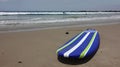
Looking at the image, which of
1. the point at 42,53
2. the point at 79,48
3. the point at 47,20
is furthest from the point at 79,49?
the point at 47,20

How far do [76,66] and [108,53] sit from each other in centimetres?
134

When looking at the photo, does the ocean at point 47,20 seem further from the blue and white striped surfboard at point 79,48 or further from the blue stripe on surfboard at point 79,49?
the blue stripe on surfboard at point 79,49

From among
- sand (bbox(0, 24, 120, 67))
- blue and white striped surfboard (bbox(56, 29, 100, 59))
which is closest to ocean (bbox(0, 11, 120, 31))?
sand (bbox(0, 24, 120, 67))

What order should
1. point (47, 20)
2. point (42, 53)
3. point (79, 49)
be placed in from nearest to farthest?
point (79, 49)
point (42, 53)
point (47, 20)

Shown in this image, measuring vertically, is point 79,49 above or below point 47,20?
above

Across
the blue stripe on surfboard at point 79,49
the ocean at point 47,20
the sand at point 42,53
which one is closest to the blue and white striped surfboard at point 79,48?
the blue stripe on surfboard at point 79,49

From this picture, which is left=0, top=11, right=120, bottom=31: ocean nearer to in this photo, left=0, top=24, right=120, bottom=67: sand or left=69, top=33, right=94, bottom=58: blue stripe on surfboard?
left=0, top=24, right=120, bottom=67: sand

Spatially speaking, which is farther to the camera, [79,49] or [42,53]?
[42,53]

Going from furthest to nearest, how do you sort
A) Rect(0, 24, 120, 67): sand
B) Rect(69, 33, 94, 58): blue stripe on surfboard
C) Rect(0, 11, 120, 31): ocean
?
Rect(0, 11, 120, 31): ocean < Rect(0, 24, 120, 67): sand < Rect(69, 33, 94, 58): blue stripe on surfboard

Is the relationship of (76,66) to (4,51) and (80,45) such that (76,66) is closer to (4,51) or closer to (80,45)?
(80,45)

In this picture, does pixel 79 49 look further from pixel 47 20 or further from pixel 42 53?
pixel 47 20

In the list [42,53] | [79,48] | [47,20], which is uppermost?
[79,48]

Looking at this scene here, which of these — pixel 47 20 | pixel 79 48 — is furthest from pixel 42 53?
pixel 47 20

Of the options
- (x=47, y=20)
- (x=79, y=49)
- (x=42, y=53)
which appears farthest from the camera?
(x=47, y=20)
